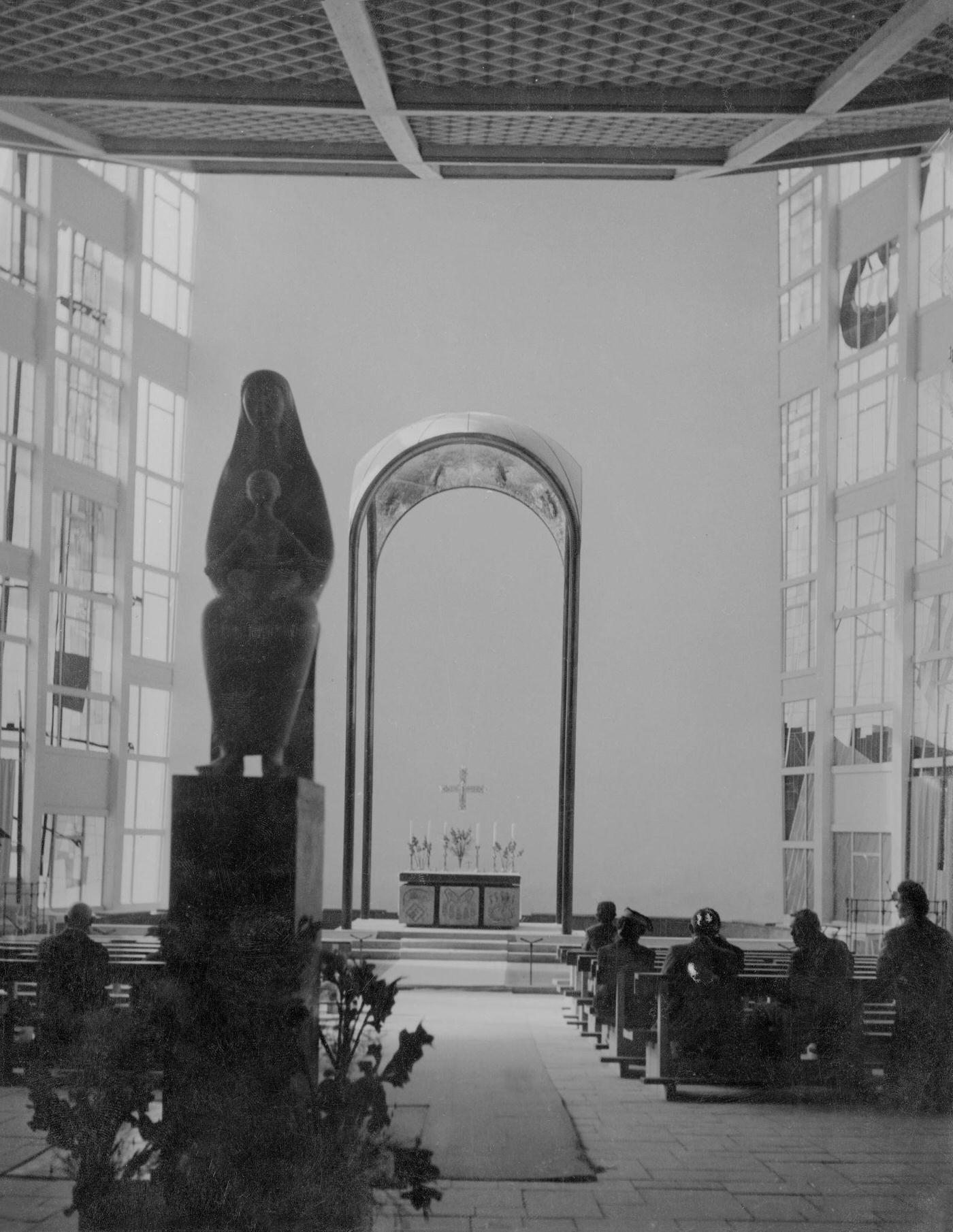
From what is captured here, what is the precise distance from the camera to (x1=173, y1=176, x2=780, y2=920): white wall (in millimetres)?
4727

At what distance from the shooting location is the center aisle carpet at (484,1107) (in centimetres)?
383

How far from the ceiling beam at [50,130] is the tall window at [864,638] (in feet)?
21.8

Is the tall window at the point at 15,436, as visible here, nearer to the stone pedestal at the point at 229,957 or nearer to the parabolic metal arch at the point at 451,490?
the stone pedestal at the point at 229,957

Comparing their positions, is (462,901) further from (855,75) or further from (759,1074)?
(855,75)

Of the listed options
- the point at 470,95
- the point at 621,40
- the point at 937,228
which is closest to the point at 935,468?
the point at 937,228

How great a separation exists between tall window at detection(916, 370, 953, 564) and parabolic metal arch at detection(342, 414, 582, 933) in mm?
2428

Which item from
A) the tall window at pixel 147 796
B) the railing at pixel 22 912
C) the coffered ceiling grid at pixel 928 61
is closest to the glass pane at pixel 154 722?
the tall window at pixel 147 796

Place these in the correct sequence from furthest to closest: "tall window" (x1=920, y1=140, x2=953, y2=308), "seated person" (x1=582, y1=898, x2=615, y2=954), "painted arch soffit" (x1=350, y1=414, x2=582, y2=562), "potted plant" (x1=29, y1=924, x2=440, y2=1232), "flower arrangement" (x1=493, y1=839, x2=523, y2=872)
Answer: "flower arrangement" (x1=493, y1=839, x2=523, y2=872) → "painted arch soffit" (x1=350, y1=414, x2=582, y2=562) → "seated person" (x1=582, y1=898, x2=615, y2=954) → "tall window" (x1=920, y1=140, x2=953, y2=308) → "potted plant" (x1=29, y1=924, x2=440, y2=1232)

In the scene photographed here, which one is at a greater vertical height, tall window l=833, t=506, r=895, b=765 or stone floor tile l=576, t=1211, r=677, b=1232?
tall window l=833, t=506, r=895, b=765

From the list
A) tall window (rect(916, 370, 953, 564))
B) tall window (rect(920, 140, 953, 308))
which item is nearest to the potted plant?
tall window (rect(920, 140, 953, 308))

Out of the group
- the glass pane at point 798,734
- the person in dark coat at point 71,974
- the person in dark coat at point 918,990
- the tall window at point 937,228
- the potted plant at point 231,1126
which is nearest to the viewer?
the potted plant at point 231,1126

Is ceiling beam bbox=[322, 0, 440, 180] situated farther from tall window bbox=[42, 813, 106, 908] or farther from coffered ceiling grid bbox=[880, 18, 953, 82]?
tall window bbox=[42, 813, 106, 908]

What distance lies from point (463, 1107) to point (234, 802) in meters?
1.38

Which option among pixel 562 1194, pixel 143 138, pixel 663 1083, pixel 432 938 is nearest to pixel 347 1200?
pixel 562 1194
